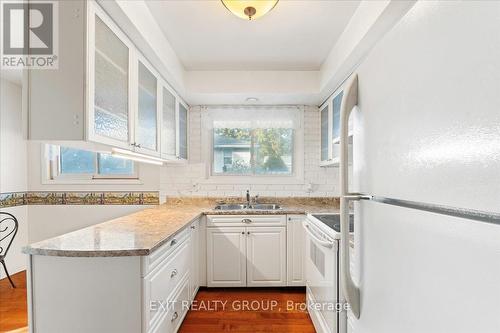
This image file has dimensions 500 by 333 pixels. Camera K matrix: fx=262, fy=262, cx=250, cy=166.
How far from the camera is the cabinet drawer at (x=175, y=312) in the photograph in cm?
164

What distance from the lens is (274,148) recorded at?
354 cm

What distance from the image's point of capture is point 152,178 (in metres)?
3.42

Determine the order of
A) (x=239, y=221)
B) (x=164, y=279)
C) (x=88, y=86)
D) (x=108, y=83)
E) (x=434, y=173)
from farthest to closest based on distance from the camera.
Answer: (x=239, y=221) → (x=164, y=279) → (x=108, y=83) → (x=88, y=86) → (x=434, y=173)

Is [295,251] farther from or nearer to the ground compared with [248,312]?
farther from the ground

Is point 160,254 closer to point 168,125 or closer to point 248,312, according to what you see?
point 248,312

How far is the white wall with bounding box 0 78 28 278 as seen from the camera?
3129mm

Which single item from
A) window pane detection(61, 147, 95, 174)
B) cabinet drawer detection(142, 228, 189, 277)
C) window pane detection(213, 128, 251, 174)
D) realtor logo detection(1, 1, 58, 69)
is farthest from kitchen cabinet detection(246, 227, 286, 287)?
window pane detection(61, 147, 95, 174)

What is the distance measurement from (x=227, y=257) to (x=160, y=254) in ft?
4.31

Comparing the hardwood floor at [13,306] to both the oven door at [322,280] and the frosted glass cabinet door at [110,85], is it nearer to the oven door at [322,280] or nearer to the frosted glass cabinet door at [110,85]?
the frosted glass cabinet door at [110,85]

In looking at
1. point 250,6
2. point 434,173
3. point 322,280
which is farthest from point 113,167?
point 434,173

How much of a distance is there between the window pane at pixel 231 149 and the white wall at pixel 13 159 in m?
2.42

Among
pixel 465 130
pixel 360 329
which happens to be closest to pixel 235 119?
pixel 360 329

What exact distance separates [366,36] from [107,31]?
5.45 ft

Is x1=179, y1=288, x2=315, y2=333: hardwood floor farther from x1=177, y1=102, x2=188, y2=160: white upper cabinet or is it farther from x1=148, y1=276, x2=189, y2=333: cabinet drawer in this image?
x1=177, y1=102, x2=188, y2=160: white upper cabinet
